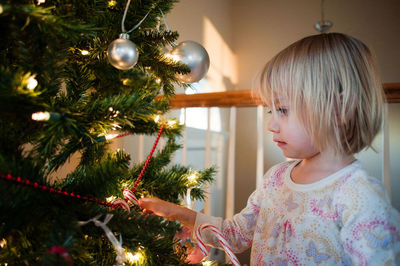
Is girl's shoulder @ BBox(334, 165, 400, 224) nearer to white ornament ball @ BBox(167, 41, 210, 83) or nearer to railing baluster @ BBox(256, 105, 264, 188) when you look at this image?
white ornament ball @ BBox(167, 41, 210, 83)

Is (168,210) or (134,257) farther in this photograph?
(168,210)

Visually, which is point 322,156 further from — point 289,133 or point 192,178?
point 192,178

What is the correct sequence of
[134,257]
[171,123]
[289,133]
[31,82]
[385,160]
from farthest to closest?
1. [385,160]
2. [289,133]
3. [171,123]
4. [134,257]
5. [31,82]

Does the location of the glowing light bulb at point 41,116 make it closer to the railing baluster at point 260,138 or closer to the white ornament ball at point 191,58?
the white ornament ball at point 191,58

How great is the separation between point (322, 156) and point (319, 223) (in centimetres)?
16

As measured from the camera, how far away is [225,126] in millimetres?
3135

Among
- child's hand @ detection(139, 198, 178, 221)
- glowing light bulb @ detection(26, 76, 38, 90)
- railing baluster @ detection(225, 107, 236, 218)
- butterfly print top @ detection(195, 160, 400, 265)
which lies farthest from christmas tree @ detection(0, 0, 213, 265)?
railing baluster @ detection(225, 107, 236, 218)

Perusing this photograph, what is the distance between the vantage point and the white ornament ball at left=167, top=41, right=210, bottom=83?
1.79 ft

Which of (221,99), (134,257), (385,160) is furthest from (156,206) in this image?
(385,160)

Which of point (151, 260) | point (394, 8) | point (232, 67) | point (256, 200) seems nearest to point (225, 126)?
point (232, 67)

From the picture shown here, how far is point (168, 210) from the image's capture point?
606mm

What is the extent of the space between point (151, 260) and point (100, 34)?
0.39 meters

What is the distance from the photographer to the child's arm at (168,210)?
0.56 m

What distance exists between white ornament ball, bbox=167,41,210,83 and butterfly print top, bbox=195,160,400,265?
1.13 ft
